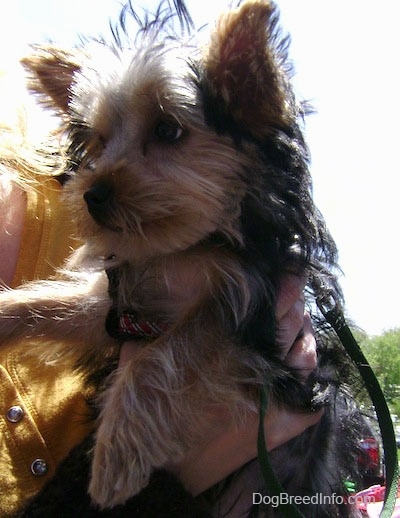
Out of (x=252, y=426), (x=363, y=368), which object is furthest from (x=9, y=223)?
(x=363, y=368)

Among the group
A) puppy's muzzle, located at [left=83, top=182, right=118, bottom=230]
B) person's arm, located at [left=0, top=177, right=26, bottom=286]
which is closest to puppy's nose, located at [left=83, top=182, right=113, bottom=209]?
puppy's muzzle, located at [left=83, top=182, right=118, bottom=230]

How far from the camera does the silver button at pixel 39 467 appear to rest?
1.65 metres

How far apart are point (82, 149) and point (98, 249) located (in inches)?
16.2

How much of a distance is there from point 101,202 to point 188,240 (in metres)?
0.27

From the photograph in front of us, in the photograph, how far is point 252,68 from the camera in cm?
159

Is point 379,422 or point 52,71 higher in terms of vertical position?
point 52,71

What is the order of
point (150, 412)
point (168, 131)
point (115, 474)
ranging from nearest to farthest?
1. point (115, 474)
2. point (150, 412)
3. point (168, 131)

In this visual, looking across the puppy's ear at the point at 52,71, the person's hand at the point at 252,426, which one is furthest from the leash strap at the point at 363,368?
the puppy's ear at the point at 52,71

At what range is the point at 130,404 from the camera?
1623 millimetres

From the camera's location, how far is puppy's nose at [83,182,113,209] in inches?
65.3

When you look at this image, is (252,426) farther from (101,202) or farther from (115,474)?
(101,202)

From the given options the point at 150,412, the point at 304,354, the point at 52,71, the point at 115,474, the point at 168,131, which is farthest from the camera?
the point at 52,71

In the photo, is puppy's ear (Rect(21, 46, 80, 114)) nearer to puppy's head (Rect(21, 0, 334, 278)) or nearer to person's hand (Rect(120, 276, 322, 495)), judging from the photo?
puppy's head (Rect(21, 0, 334, 278))

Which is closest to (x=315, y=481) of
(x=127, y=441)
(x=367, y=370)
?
(x=367, y=370)
